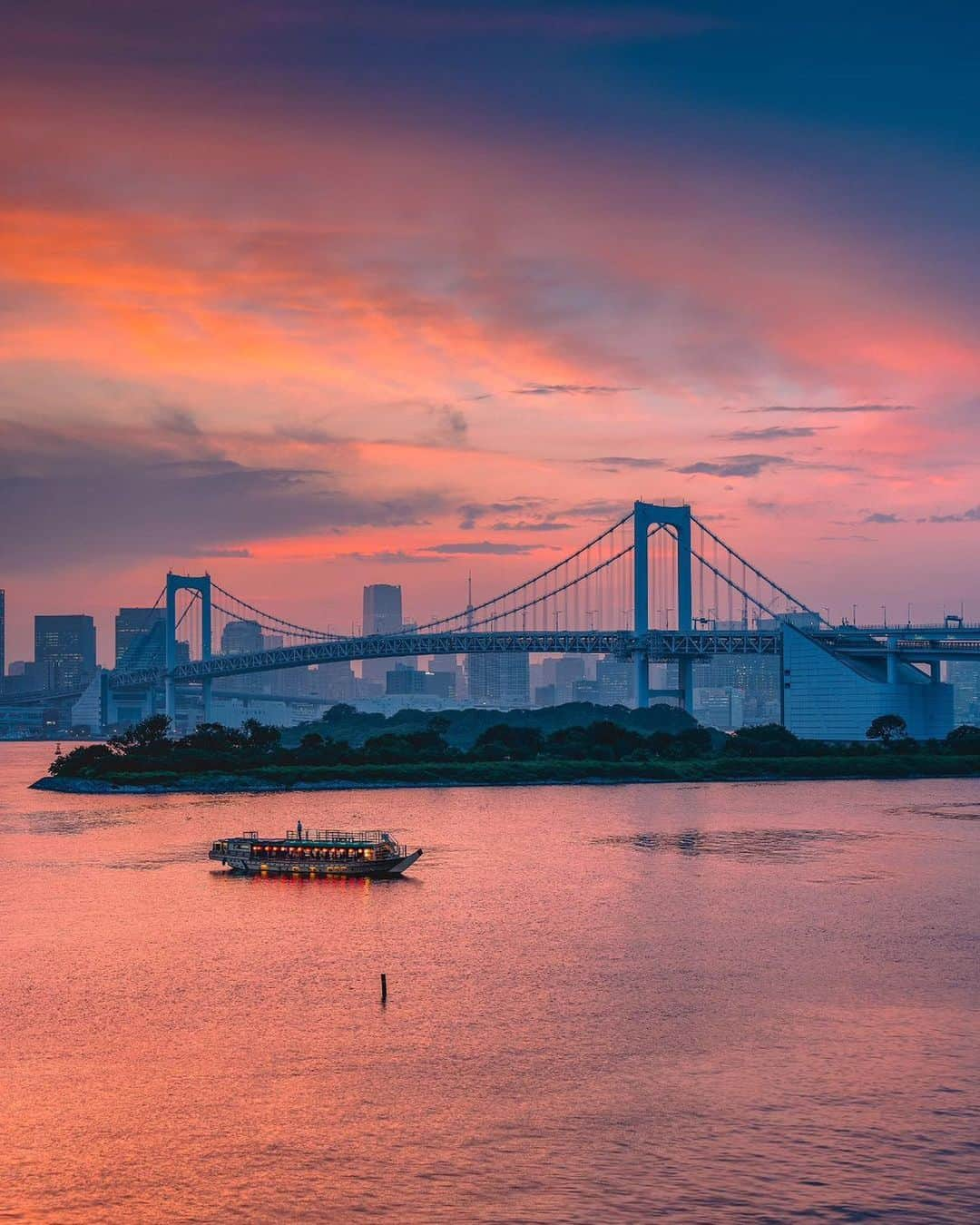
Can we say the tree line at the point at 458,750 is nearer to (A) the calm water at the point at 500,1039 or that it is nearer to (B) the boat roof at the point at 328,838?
(B) the boat roof at the point at 328,838

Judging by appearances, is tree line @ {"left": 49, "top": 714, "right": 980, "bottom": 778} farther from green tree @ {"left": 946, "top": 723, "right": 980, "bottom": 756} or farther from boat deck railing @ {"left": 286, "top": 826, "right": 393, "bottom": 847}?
boat deck railing @ {"left": 286, "top": 826, "right": 393, "bottom": 847}

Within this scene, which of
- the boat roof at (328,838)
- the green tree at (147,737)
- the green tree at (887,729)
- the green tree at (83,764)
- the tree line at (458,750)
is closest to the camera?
the boat roof at (328,838)

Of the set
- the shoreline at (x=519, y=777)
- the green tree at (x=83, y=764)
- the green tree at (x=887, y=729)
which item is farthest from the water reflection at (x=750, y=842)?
the green tree at (x=83, y=764)

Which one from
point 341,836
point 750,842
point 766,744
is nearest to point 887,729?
point 766,744

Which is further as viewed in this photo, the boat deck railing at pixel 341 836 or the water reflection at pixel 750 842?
the water reflection at pixel 750 842

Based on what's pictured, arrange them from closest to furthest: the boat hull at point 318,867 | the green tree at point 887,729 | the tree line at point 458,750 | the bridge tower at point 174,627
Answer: the boat hull at point 318,867 < the tree line at point 458,750 < the green tree at point 887,729 < the bridge tower at point 174,627

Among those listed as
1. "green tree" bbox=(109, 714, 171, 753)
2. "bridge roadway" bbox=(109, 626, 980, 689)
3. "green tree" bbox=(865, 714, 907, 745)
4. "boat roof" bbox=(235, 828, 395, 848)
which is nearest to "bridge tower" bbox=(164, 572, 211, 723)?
"bridge roadway" bbox=(109, 626, 980, 689)

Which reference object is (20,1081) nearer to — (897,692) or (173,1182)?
(173,1182)
